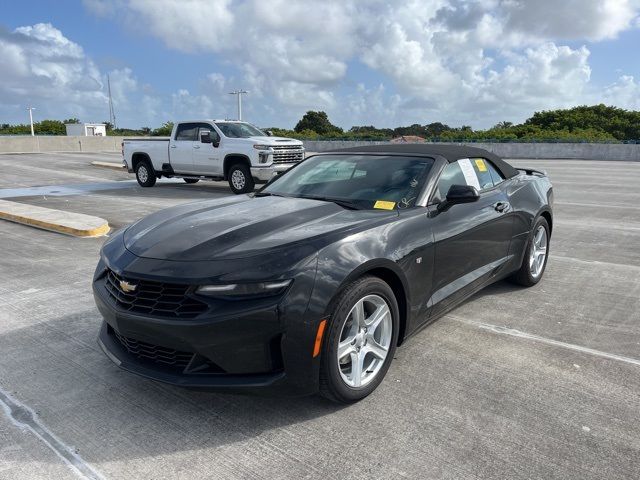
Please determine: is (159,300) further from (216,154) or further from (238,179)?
(216,154)

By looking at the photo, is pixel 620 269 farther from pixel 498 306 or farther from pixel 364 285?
pixel 364 285

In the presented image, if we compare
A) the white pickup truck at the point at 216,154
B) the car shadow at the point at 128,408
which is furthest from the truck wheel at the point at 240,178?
the car shadow at the point at 128,408

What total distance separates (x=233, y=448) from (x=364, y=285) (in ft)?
3.71

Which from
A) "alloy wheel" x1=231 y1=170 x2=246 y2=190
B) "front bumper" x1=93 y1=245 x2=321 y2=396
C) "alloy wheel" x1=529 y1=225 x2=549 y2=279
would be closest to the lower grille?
"front bumper" x1=93 y1=245 x2=321 y2=396

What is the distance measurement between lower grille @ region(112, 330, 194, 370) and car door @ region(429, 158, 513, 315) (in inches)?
69.3

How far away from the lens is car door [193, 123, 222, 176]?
13938 mm

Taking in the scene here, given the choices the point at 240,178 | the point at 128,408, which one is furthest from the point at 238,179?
the point at 128,408

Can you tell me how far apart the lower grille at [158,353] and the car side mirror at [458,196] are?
208cm

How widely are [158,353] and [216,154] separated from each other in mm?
11529

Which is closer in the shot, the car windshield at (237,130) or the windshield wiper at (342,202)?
the windshield wiper at (342,202)

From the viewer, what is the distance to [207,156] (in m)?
14.1

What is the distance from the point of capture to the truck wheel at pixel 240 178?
13.5 meters

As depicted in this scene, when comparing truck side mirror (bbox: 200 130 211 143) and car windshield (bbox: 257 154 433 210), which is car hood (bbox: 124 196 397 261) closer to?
car windshield (bbox: 257 154 433 210)

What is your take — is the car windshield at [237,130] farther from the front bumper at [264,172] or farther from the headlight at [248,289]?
the headlight at [248,289]
